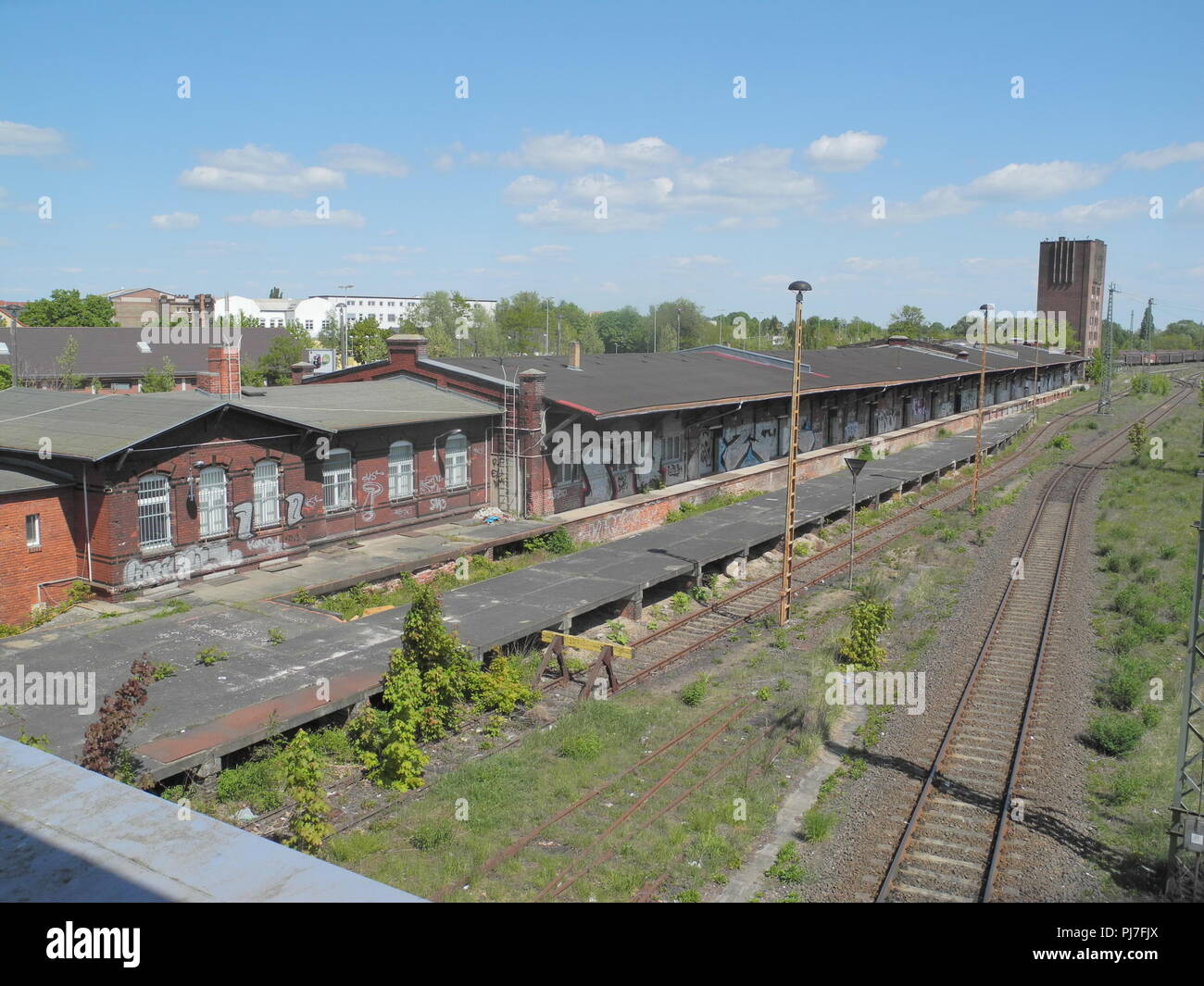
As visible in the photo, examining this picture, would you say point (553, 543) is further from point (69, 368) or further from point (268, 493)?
point (69, 368)

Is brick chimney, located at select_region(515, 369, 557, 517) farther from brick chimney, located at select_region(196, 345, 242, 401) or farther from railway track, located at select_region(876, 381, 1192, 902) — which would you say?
railway track, located at select_region(876, 381, 1192, 902)

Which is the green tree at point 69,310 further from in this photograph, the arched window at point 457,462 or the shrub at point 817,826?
the shrub at point 817,826

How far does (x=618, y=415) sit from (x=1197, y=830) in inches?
747

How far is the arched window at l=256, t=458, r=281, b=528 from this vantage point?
806 inches

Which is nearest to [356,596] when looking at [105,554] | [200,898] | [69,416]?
[105,554]

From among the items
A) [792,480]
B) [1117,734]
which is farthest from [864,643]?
[1117,734]

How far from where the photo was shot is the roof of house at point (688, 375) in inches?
1107

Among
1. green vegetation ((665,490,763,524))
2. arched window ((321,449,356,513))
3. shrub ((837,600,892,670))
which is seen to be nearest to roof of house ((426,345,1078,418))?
green vegetation ((665,490,763,524))

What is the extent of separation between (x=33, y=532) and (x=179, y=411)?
346 cm

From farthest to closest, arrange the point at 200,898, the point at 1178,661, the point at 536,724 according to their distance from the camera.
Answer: the point at 1178,661 < the point at 536,724 < the point at 200,898

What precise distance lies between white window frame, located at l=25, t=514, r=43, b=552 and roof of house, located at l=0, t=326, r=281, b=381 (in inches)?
1386

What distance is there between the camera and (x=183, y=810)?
5.23 metres

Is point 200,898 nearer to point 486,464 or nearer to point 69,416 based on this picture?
point 69,416

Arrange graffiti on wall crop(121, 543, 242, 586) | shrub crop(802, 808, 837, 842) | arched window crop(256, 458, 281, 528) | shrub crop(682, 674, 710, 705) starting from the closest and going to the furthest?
shrub crop(802, 808, 837, 842) < shrub crop(682, 674, 710, 705) < graffiti on wall crop(121, 543, 242, 586) < arched window crop(256, 458, 281, 528)
